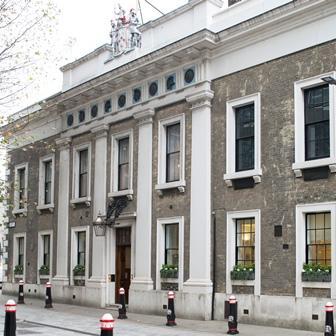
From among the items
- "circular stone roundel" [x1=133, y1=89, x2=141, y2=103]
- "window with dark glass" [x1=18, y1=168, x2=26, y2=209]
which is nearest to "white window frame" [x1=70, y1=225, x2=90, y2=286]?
"window with dark glass" [x1=18, y1=168, x2=26, y2=209]

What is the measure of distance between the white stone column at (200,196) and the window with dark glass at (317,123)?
11.7 feet

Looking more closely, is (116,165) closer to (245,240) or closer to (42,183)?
(42,183)

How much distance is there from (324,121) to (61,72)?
14.4 metres

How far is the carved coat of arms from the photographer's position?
24.4 meters

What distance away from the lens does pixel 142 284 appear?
21.9m

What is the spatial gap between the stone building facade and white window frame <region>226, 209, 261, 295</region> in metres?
0.04

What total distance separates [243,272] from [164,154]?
Answer: 211 inches

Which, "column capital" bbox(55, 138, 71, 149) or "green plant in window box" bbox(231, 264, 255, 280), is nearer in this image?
"green plant in window box" bbox(231, 264, 255, 280)

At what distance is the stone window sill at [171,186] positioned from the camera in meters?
20.8

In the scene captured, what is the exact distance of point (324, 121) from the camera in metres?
17.3

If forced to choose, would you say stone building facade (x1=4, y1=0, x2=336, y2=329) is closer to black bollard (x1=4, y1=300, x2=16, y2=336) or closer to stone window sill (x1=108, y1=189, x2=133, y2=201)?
stone window sill (x1=108, y1=189, x2=133, y2=201)

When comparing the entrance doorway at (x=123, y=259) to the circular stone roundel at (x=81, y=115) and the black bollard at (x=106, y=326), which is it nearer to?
the circular stone roundel at (x=81, y=115)

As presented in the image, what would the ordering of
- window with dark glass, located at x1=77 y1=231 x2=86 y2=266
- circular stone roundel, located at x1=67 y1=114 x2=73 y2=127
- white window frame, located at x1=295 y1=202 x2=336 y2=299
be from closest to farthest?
1. white window frame, located at x1=295 y1=202 x2=336 y2=299
2. window with dark glass, located at x1=77 y1=231 x2=86 y2=266
3. circular stone roundel, located at x1=67 y1=114 x2=73 y2=127

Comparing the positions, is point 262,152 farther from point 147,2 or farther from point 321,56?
point 147,2
